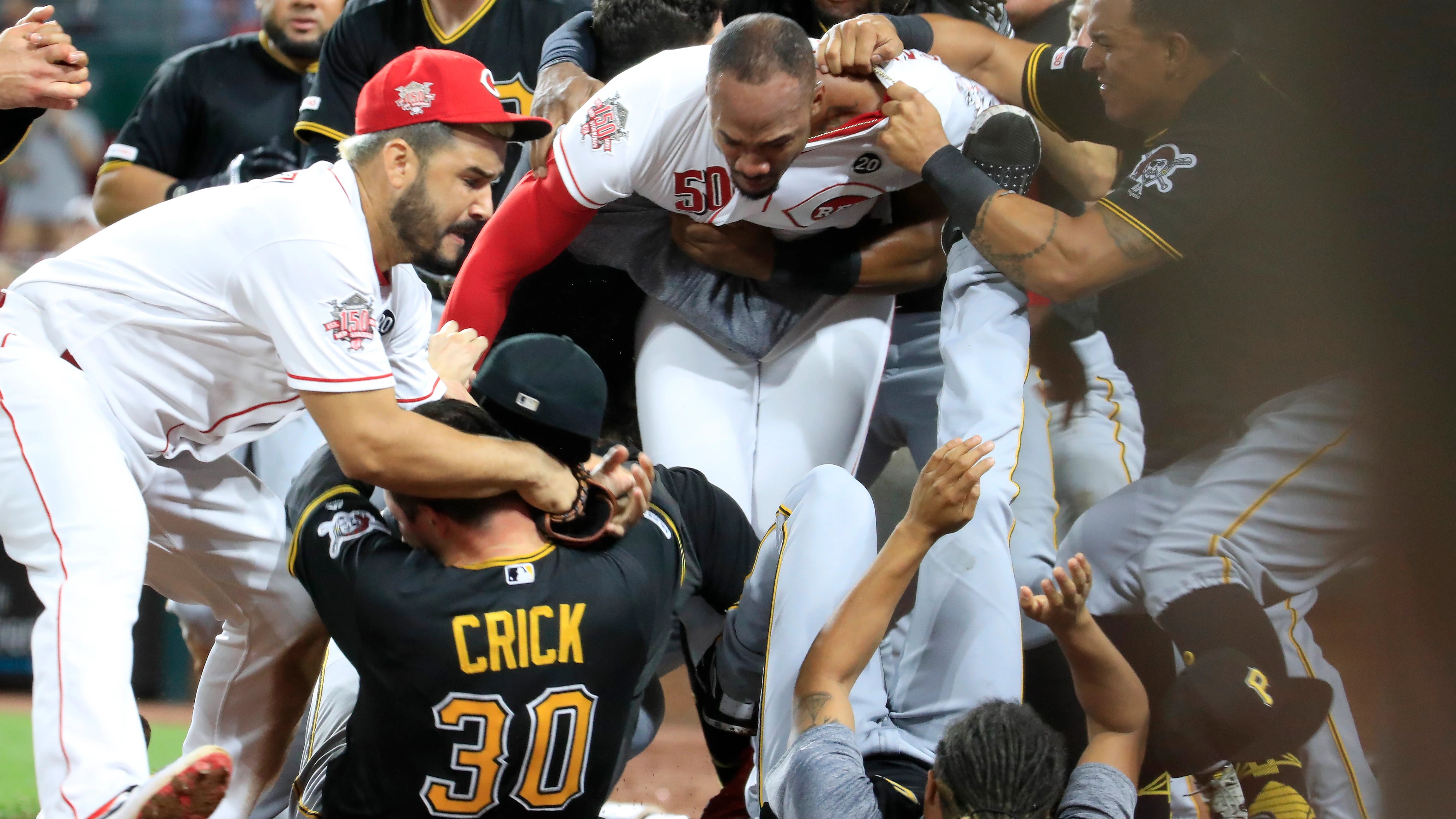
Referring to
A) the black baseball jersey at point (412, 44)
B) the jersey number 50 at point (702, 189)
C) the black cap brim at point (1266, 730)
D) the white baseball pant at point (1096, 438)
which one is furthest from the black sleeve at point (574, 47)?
the black cap brim at point (1266, 730)

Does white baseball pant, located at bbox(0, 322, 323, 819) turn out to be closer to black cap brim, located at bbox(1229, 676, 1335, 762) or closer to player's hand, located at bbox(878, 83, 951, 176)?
player's hand, located at bbox(878, 83, 951, 176)

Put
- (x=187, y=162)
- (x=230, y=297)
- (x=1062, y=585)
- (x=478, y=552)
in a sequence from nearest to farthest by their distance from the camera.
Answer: (x=478, y=552), (x=230, y=297), (x=1062, y=585), (x=187, y=162)

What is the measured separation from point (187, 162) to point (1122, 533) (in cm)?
261

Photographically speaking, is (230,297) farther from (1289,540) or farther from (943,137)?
(1289,540)

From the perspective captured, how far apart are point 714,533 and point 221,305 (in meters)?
0.87

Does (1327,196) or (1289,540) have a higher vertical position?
(1327,196)

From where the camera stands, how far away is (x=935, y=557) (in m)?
2.18

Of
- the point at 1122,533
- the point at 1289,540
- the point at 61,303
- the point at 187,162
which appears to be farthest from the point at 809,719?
the point at 187,162

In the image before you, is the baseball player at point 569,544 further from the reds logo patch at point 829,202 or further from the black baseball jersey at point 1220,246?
the black baseball jersey at point 1220,246

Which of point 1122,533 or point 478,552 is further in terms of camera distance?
point 1122,533

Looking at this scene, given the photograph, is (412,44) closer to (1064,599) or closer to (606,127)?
(606,127)

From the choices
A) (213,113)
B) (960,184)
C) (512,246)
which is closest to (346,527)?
(512,246)

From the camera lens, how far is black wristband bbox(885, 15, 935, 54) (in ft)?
8.07

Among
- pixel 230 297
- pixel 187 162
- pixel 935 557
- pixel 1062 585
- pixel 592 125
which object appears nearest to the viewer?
pixel 230 297
